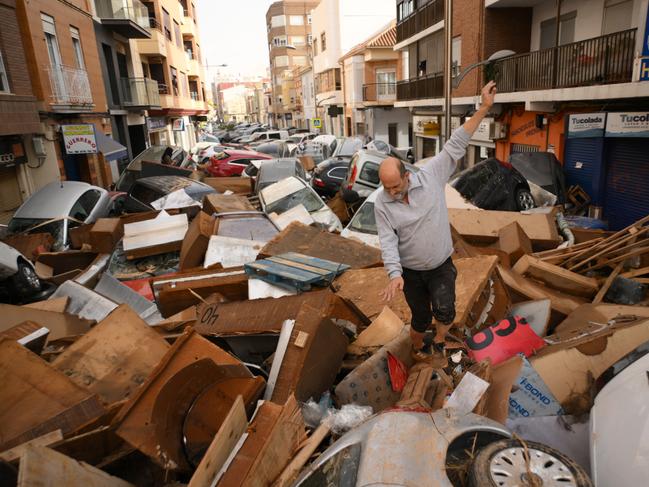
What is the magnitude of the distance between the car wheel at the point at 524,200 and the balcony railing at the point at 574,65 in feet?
10.9

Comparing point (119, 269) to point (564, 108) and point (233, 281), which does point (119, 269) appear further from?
point (564, 108)

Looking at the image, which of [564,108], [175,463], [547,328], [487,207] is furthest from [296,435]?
[564,108]

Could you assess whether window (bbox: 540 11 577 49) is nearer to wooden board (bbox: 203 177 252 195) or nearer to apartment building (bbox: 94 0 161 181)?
wooden board (bbox: 203 177 252 195)

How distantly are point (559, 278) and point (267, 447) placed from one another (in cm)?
383

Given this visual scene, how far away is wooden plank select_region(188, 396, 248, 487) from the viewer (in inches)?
85.5

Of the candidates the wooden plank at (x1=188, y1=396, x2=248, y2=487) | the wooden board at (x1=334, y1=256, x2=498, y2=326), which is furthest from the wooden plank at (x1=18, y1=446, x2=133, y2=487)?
the wooden board at (x1=334, y1=256, x2=498, y2=326)

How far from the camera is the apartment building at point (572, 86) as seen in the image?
9797 mm

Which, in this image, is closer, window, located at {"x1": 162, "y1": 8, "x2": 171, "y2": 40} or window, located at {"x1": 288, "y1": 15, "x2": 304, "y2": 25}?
window, located at {"x1": 162, "y1": 8, "x2": 171, "y2": 40}

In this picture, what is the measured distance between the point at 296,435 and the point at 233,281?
248 centimetres

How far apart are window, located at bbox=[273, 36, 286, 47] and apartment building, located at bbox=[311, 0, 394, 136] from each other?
1112 inches

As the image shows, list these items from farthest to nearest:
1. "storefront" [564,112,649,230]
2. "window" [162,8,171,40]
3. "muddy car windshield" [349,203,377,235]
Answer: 1. "window" [162,8,171,40]
2. "storefront" [564,112,649,230]
3. "muddy car windshield" [349,203,377,235]

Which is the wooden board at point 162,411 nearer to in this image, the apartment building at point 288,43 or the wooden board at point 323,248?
the wooden board at point 323,248

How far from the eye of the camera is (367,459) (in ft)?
6.38

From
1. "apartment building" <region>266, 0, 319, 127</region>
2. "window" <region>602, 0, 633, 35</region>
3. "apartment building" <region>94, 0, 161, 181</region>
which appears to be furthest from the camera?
"apartment building" <region>266, 0, 319, 127</region>
